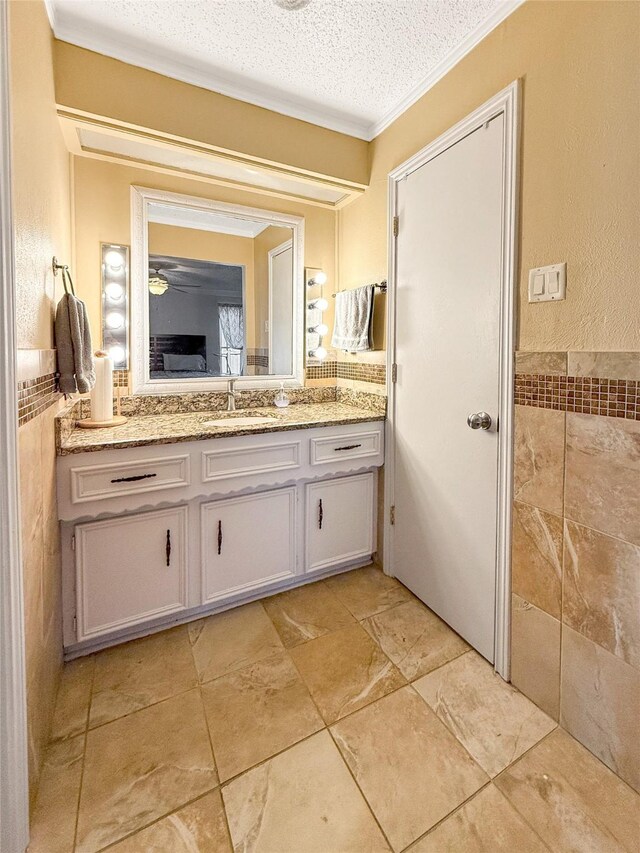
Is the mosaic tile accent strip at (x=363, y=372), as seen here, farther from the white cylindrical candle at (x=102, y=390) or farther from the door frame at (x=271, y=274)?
the white cylindrical candle at (x=102, y=390)

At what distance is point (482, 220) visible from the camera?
4.99 feet

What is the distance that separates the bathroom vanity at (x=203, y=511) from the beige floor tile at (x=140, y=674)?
2.8 inches

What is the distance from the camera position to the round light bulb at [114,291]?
6.56 feet

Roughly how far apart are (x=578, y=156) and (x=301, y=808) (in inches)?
78.8

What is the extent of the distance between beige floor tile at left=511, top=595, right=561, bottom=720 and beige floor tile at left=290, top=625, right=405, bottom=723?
43cm

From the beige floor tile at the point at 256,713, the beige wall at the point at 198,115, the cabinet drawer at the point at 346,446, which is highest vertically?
the beige wall at the point at 198,115

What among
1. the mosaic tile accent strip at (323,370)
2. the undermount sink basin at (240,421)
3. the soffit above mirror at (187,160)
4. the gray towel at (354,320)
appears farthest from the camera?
the mosaic tile accent strip at (323,370)

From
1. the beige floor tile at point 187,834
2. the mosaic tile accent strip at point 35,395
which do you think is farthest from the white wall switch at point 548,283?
the beige floor tile at point 187,834

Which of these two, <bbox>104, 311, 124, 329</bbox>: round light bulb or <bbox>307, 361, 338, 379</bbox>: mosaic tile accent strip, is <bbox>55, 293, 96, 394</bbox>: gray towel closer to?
<bbox>104, 311, 124, 329</bbox>: round light bulb

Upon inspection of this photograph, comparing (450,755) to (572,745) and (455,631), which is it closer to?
(572,745)

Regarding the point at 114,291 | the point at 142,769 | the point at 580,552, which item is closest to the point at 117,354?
the point at 114,291

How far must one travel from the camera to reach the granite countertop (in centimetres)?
154

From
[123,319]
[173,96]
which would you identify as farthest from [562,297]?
[123,319]

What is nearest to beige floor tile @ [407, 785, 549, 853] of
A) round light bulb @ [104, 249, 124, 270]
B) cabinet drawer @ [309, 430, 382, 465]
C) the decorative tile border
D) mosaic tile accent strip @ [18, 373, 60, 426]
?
cabinet drawer @ [309, 430, 382, 465]
